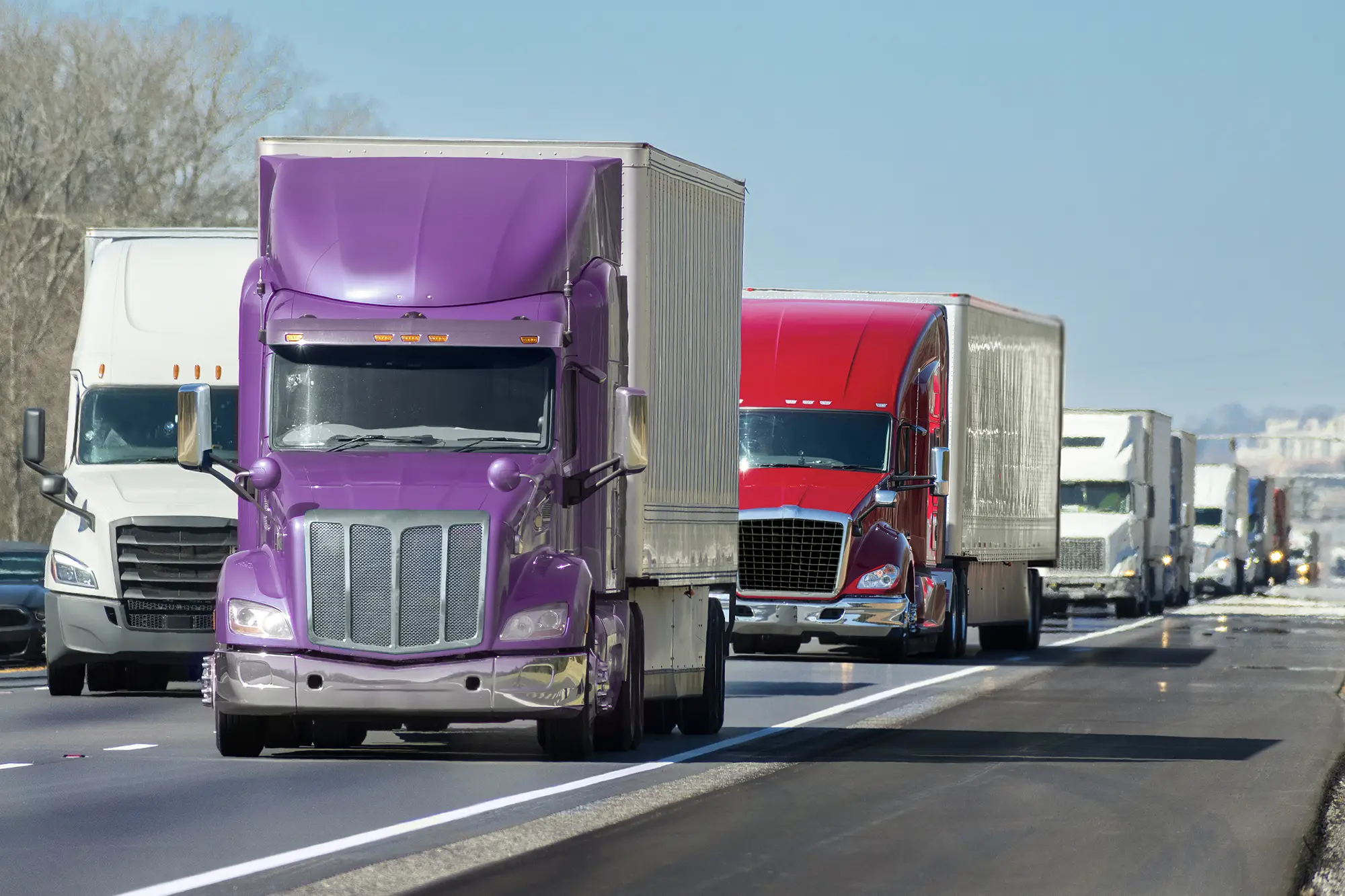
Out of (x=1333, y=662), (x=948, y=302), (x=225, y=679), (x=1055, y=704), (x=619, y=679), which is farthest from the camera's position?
(x=1333, y=662)

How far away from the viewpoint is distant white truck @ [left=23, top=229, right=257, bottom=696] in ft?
66.8

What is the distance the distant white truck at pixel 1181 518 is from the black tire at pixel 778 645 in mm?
27139

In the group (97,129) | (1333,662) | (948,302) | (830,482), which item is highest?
(97,129)

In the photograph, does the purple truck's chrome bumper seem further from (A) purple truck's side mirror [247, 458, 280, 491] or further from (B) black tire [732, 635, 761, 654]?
(B) black tire [732, 635, 761, 654]

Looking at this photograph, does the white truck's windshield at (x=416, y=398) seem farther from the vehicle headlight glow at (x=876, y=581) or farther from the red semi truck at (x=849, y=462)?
the vehicle headlight glow at (x=876, y=581)

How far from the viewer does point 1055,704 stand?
22.2 m

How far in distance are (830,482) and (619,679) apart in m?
12.7

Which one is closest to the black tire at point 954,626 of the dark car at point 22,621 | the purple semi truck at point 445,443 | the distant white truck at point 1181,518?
the dark car at point 22,621

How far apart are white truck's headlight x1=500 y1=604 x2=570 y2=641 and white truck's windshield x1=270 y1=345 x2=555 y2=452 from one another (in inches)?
38.7

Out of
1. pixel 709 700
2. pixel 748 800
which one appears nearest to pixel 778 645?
pixel 709 700

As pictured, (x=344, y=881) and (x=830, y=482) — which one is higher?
(x=830, y=482)

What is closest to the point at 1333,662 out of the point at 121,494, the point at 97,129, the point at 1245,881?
the point at 121,494

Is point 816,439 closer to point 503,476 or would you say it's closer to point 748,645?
point 748,645

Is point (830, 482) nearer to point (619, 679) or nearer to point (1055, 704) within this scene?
point (1055, 704)
